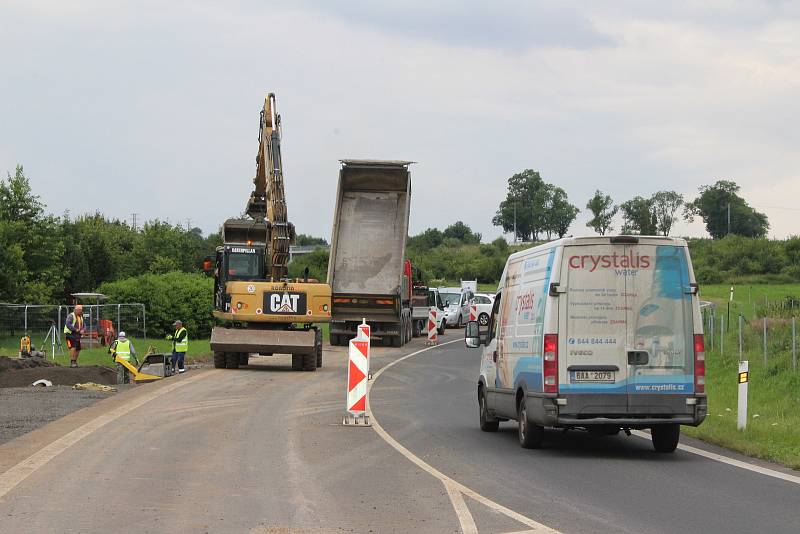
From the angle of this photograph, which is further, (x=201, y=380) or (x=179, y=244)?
(x=179, y=244)

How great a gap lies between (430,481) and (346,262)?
27746 mm

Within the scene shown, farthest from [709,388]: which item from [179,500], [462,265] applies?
[462,265]

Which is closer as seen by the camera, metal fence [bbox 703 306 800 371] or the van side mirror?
the van side mirror

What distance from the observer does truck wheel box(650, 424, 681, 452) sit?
14.3 m

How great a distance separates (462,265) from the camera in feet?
346

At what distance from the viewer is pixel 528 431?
1453cm

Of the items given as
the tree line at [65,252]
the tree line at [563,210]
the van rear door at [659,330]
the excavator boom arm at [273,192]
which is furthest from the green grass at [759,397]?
the tree line at [563,210]

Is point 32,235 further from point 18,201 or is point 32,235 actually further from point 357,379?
point 357,379

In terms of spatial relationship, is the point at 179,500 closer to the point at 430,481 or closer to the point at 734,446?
the point at 430,481

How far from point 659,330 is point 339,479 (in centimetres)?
453

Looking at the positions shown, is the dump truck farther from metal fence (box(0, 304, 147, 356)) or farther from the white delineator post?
the white delineator post

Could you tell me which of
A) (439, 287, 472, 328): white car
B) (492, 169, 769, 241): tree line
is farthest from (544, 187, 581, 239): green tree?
(439, 287, 472, 328): white car

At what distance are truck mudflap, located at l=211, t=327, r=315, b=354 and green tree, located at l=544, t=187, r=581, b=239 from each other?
112 meters

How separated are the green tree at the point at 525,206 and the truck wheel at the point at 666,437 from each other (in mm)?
126623
